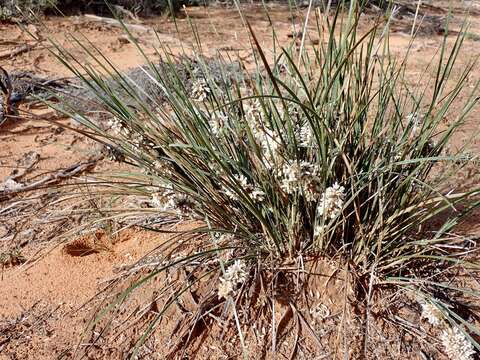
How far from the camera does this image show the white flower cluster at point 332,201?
4.95 feet

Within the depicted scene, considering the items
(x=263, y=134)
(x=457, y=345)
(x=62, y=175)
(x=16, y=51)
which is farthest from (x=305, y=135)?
(x=16, y=51)

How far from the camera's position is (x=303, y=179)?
5.01ft

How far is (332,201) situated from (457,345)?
0.60 metres

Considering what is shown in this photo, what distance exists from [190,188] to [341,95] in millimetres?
649

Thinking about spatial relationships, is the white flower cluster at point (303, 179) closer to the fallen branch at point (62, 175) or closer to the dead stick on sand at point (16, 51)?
the fallen branch at point (62, 175)

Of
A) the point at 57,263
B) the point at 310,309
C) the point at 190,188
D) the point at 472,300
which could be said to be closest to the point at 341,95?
the point at 190,188

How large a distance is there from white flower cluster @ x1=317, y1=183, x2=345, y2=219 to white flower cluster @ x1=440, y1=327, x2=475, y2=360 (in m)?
0.53

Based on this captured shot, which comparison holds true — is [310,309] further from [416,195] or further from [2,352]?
[2,352]

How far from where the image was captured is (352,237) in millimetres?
1871

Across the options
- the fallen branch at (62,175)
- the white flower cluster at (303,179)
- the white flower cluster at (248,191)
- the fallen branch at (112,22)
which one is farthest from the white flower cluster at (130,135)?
the fallen branch at (112,22)

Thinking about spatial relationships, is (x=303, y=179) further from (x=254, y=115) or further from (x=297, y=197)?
(x=254, y=115)

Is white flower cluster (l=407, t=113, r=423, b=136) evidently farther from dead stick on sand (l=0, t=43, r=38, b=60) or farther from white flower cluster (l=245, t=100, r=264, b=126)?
dead stick on sand (l=0, t=43, r=38, b=60)

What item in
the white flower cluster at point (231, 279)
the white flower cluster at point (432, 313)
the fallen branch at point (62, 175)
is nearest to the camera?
the white flower cluster at point (231, 279)

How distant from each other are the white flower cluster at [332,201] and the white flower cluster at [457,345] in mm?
528
